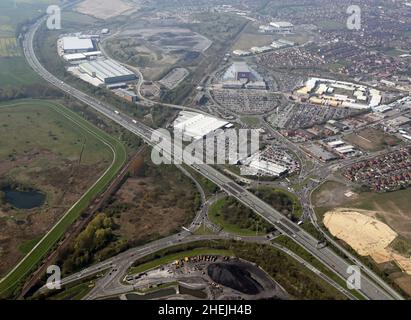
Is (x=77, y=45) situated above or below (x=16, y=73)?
above

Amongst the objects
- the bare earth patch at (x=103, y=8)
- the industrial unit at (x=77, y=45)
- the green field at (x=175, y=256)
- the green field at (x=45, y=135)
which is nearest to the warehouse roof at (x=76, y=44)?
the industrial unit at (x=77, y=45)

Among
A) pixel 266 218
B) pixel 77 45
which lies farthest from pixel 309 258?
pixel 77 45

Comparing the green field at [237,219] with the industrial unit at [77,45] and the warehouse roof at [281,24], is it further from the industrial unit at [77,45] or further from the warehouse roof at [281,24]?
the warehouse roof at [281,24]

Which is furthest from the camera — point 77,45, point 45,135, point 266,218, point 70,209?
point 77,45

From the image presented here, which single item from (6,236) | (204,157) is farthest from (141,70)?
(6,236)

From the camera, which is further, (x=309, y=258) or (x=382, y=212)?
(x=382, y=212)

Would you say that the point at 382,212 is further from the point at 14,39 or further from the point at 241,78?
the point at 14,39

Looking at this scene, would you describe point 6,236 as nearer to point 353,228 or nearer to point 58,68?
point 353,228
